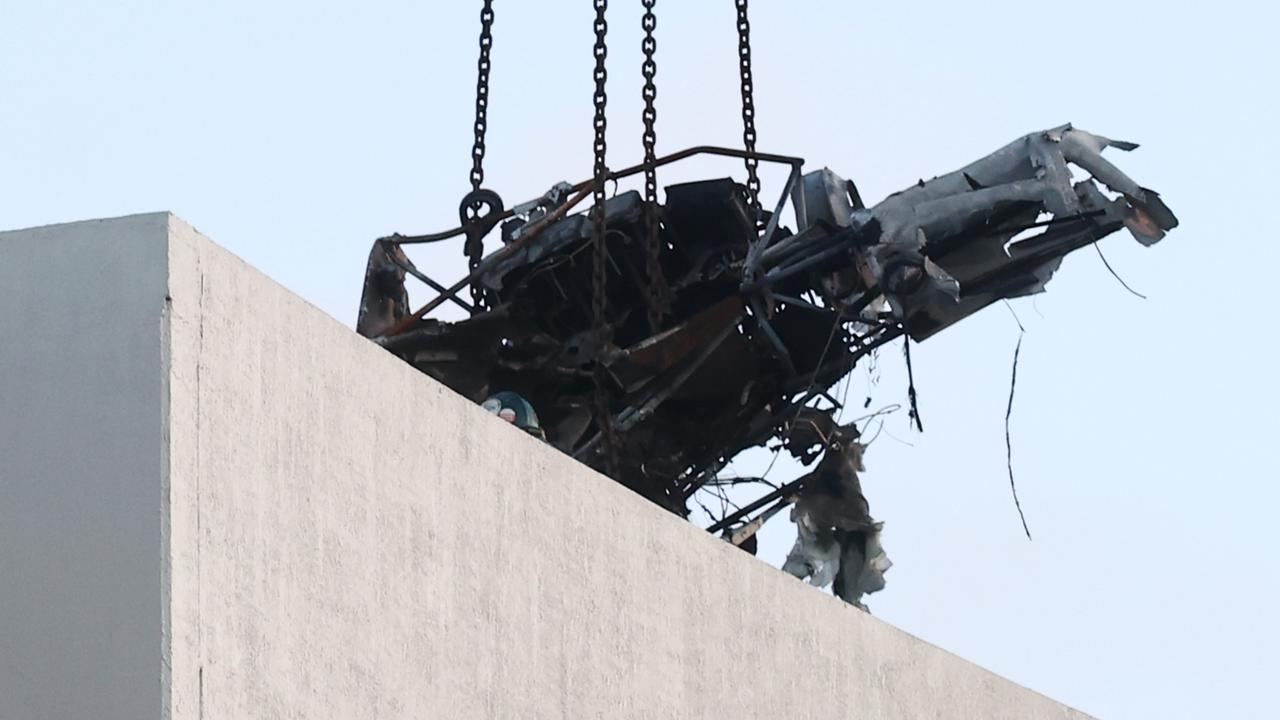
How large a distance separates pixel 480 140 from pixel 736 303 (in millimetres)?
1368

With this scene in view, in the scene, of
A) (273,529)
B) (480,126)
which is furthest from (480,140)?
(273,529)

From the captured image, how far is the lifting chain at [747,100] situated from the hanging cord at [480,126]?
111 cm

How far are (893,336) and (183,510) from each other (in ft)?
18.5

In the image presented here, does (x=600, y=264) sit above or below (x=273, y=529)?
above

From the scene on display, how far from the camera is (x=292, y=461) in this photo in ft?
18.7

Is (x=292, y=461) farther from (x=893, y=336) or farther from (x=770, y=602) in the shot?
(x=893, y=336)

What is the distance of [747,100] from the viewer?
11.5 metres

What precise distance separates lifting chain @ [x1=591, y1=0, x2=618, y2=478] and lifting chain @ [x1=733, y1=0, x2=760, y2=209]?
0.67 meters

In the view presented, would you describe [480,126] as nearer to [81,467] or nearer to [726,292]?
[726,292]

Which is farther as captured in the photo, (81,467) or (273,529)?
(273,529)

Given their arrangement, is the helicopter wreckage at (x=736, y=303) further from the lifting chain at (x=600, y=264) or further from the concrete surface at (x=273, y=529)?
the concrete surface at (x=273, y=529)

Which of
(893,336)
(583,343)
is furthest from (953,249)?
(583,343)

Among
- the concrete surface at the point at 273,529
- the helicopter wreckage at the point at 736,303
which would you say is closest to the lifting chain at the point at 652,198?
the helicopter wreckage at the point at 736,303

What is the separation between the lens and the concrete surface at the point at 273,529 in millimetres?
5156
